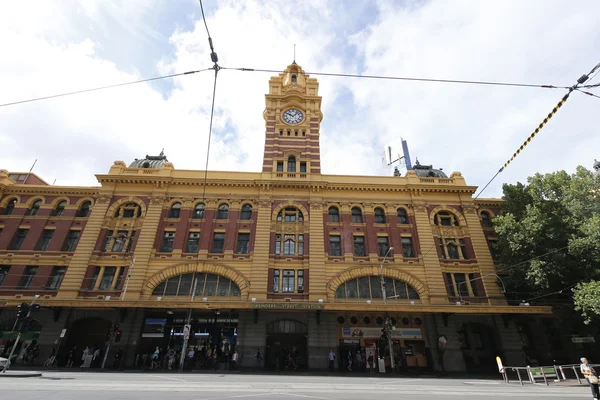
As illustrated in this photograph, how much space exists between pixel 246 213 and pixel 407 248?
58.3ft

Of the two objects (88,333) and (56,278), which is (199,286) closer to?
(88,333)

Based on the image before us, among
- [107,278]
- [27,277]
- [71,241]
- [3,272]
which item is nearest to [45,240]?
[71,241]

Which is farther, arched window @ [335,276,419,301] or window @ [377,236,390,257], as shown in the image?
window @ [377,236,390,257]

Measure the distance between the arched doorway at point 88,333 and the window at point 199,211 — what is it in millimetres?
12354

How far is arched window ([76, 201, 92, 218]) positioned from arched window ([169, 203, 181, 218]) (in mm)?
9120

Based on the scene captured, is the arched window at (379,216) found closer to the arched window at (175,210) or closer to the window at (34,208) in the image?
the arched window at (175,210)

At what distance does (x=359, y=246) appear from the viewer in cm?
3127

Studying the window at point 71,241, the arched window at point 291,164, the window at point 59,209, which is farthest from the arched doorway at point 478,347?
the window at point 59,209

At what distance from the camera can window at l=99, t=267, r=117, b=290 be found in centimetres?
2780

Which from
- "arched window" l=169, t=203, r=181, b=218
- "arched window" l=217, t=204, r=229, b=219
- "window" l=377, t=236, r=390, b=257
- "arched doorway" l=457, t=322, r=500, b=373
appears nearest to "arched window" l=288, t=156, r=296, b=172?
"arched window" l=217, t=204, r=229, b=219

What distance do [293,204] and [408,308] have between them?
15.3m

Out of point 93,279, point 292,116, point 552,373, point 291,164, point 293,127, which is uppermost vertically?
point 292,116

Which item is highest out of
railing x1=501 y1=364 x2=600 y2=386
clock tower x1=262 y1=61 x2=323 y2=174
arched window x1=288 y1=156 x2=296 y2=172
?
clock tower x1=262 y1=61 x2=323 y2=174

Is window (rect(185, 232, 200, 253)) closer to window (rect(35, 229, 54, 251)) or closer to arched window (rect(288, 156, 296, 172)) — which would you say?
arched window (rect(288, 156, 296, 172))
